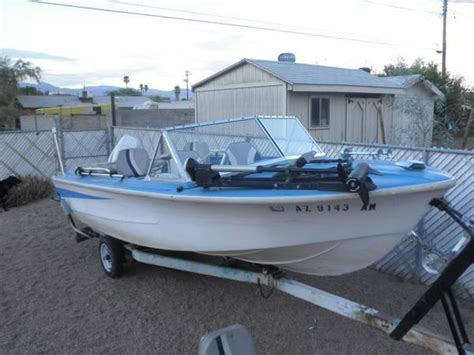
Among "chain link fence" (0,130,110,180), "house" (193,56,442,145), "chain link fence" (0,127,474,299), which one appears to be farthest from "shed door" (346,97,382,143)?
"chain link fence" (0,127,474,299)

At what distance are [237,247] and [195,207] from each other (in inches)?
17.6

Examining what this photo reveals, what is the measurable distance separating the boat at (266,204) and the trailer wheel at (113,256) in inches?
14.0

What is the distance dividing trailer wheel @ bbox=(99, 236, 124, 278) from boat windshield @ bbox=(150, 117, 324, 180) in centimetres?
115

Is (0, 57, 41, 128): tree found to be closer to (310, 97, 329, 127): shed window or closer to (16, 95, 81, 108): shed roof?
(16, 95, 81, 108): shed roof

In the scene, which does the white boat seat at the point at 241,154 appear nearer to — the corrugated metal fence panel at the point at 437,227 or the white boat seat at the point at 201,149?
the white boat seat at the point at 201,149

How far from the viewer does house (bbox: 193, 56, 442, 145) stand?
542 inches

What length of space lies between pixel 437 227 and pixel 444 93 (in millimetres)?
21059

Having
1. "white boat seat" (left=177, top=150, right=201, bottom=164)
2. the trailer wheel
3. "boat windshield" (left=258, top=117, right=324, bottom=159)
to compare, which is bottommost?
the trailer wheel

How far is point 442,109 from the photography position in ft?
67.9

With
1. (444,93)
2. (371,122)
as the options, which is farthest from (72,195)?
(444,93)

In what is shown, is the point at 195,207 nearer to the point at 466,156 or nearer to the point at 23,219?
the point at 466,156

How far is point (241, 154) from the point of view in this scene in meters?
4.35

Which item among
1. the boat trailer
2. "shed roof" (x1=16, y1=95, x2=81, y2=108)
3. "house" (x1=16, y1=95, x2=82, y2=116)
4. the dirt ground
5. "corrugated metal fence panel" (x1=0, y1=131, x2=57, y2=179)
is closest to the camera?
the boat trailer

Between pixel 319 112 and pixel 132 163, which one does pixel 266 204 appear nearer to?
pixel 132 163
